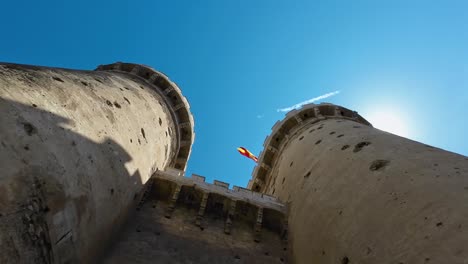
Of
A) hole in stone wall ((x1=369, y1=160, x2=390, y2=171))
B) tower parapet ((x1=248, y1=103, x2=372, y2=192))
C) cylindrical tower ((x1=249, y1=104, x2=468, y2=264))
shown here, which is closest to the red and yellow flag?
tower parapet ((x1=248, y1=103, x2=372, y2=192))

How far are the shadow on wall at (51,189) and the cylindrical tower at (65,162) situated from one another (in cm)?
1

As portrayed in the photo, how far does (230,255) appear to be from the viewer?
381 inches

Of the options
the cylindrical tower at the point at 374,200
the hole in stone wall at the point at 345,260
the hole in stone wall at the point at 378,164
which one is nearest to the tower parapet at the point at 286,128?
the cylindrical tower at the point at 374,200

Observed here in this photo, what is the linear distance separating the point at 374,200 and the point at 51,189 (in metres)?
5.80

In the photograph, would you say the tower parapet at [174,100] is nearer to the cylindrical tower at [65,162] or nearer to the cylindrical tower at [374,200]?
the cylindrical tower at [65,162]

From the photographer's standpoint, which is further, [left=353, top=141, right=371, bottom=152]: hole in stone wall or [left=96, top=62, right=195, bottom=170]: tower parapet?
[left=96, top=62, right=195, bottom=170]: tower parapet

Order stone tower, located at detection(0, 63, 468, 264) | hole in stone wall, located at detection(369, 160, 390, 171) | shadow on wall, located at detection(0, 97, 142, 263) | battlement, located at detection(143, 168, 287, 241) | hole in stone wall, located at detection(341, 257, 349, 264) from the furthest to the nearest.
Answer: battlement, located at detection(143, 168, 287, 241) → hole in stone wall, located at detection(369, 160, 390, 171) → hole in stone wall, located at detection(341, 257, 349, 264) → stone tower, located at detection(0, 63, 468, 264) → shadow on wall, located at detection(0, 97, 142, 263)

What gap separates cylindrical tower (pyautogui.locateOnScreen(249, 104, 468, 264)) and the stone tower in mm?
27

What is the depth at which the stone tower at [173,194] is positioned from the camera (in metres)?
5.82

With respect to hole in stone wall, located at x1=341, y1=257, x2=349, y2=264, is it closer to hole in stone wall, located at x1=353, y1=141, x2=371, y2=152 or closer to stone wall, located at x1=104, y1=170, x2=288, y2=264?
stone wall, located at x1=104, y1=170, x2=288, y2=264

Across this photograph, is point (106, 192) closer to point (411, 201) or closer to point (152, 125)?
point (152, 125)

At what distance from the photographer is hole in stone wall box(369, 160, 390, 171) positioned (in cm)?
844

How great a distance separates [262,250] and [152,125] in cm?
561

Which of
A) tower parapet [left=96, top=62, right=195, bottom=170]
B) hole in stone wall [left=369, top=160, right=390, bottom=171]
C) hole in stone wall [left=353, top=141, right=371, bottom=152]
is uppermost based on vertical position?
tower parapet [left=96, top=62, right=195, bottom=170]
